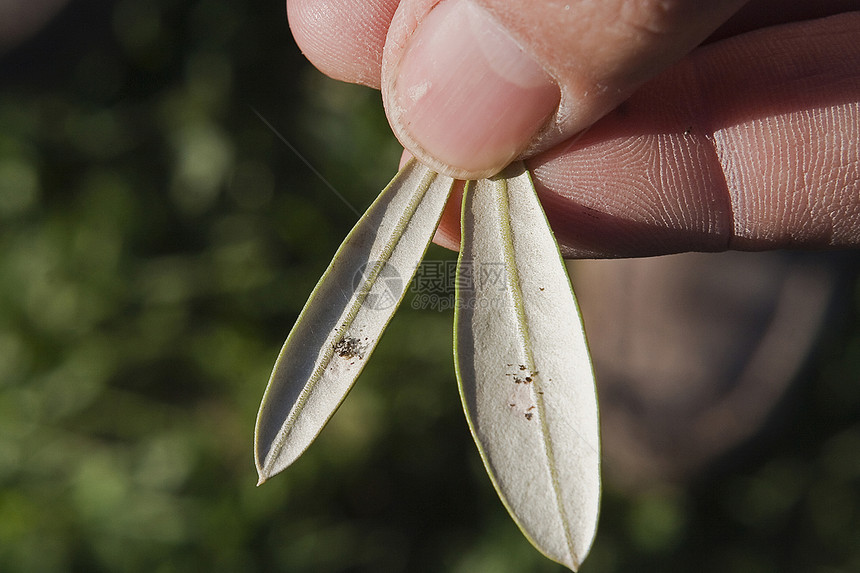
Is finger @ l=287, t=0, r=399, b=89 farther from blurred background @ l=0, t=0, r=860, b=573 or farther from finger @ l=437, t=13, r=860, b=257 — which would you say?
blurred background @ l=0, t=0, r=860, b=573

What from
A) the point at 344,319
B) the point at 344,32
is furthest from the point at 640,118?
the point at 344,319

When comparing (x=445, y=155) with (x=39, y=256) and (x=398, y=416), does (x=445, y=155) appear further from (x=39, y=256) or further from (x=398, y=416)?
(x=39, y=256)

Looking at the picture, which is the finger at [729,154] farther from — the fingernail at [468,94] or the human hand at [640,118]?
the fingernail at [468,94]

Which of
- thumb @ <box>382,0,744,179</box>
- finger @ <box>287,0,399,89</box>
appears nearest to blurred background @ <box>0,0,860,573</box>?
finger @ <box>287,0,399,89</box>

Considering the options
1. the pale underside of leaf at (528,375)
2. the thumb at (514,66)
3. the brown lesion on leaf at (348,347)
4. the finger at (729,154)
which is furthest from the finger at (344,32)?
the brown lesion on leaf at (348,347)

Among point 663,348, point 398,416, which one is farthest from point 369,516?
point 663,348
